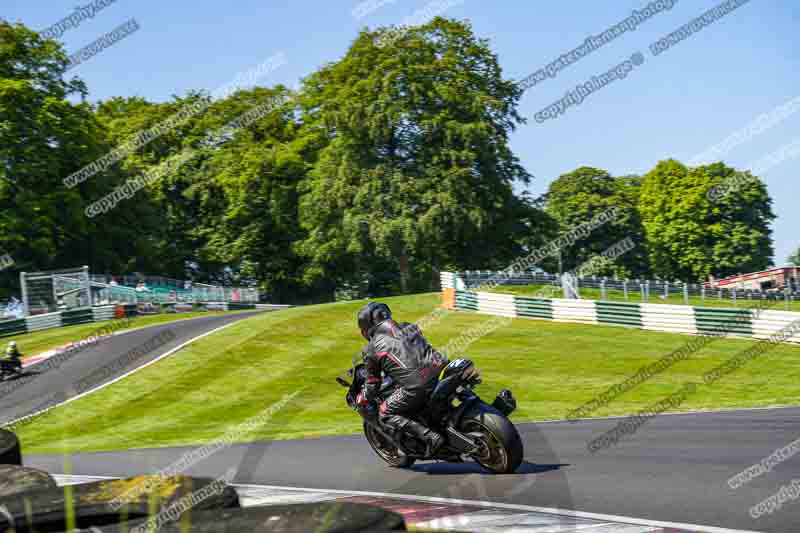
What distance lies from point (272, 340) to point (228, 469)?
62.1 feet

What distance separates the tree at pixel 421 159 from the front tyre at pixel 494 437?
3837 cm

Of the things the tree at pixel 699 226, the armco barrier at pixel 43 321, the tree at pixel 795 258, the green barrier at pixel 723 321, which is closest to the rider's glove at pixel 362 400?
the green barrier at pixel 723 321

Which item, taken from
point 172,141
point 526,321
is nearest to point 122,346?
point 526,321

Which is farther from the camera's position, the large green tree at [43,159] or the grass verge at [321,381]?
the large green tree at [43,159]

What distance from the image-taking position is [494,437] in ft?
26.0

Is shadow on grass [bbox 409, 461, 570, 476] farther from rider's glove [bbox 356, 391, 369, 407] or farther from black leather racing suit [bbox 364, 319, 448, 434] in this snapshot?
rider's glove [bbox 356, 391, 369, 407]

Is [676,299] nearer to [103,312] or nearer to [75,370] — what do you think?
[75,370]

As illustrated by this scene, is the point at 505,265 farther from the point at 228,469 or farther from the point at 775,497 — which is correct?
the point at 775,497

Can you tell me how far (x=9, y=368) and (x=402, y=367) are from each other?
1969cm

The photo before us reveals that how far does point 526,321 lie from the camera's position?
32438 millimetres

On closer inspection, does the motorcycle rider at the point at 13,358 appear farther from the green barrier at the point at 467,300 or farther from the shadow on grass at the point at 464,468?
the shadow on grass at the point at 464,468

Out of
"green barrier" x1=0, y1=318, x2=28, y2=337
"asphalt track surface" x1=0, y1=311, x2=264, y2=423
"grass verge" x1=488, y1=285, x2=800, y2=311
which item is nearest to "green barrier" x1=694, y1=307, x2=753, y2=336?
"grass verge" x1=488, y1=285, x2=800, y2=311

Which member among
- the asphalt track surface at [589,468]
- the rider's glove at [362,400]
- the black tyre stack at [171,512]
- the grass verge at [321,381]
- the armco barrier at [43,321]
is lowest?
the grass verge at [321,381]

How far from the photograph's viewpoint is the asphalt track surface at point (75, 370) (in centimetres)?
2219
